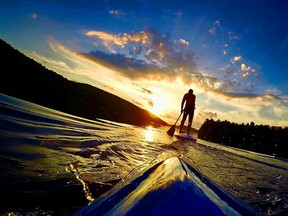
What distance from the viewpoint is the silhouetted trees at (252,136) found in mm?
21816

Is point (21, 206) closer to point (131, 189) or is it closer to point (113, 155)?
point (131, 189)

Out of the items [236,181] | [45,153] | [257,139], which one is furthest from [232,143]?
[45,153]

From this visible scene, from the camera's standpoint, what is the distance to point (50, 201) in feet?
6.10

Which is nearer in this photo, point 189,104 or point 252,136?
point 189,104

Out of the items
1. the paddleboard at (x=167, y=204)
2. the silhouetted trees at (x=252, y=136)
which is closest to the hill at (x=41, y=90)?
the silhouetted trees at (x=252, y=136)

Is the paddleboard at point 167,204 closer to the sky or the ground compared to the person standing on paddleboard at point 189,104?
closer to the ground

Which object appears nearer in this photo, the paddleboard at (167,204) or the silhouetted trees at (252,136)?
the paddleboard at (167,204)

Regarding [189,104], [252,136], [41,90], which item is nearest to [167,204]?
[189,104]

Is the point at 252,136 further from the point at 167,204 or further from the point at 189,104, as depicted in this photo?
the point at 167,204

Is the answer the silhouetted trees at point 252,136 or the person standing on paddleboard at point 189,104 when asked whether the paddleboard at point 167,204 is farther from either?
the silhouetted trees at point 252,136

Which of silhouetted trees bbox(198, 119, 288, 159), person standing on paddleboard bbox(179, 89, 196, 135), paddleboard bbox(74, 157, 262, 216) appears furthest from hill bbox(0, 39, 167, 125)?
paddleboard bbox(74, 157, 262, 216)

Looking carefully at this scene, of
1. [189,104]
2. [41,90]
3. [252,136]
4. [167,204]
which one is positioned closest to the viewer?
[167,204]

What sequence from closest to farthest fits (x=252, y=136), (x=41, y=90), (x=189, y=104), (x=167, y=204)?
(x=167, y=204)
(x=189, y=104)
(x=252, y=136)
(x=41, y=90)

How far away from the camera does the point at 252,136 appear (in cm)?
2591
